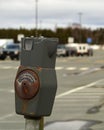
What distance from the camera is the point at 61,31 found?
155500 mm

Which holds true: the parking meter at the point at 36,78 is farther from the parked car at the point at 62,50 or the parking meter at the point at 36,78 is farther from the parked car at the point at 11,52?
the parked car at the point at 62,50

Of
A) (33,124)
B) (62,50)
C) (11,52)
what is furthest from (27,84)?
(62,50)

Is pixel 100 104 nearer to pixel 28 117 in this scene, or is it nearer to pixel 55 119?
pixel 55 119

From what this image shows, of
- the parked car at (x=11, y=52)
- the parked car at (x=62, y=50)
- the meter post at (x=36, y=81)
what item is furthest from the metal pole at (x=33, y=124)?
the parked car at (x=62, y=50)

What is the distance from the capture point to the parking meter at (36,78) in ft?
15.7

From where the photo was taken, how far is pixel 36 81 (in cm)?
479

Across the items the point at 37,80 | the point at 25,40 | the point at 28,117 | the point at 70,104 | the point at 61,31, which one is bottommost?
the point at 61,31

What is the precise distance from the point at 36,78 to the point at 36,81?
0.03m

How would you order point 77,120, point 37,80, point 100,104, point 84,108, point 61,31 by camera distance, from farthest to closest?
point 61,31
point 100,104
point 84,108
point 77,120
point 37,80

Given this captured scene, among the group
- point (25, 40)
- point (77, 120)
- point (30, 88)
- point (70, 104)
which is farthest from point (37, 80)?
point (70, 104)

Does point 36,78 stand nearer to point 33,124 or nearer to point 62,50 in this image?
point 33,124

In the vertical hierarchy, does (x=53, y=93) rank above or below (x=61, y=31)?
above

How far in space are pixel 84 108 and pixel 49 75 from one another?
31.2 feet

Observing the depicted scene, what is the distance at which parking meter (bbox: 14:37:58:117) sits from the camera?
15.7ft
